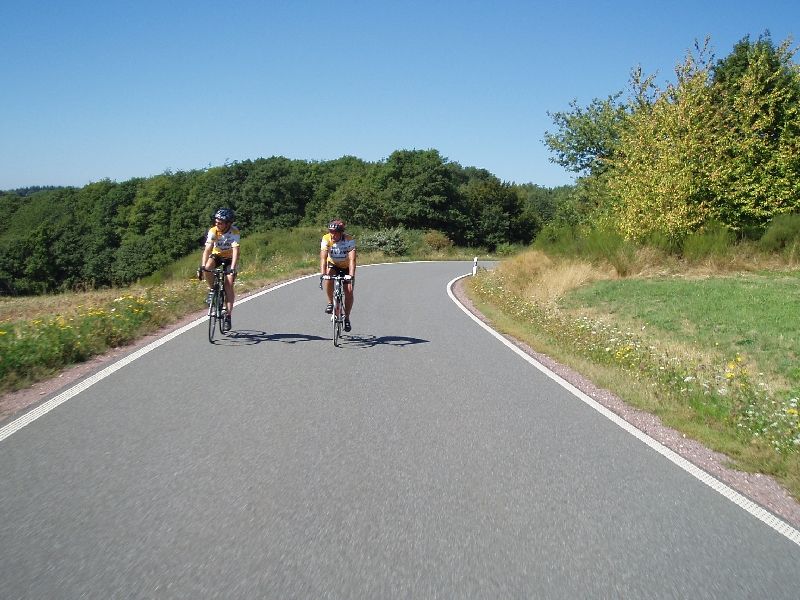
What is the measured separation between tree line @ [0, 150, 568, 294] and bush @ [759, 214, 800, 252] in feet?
167

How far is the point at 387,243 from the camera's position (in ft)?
163

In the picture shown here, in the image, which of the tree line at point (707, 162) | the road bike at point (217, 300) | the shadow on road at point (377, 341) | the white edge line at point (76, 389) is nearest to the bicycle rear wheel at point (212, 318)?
the road bike at point (217, 300)

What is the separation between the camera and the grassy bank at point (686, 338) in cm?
641

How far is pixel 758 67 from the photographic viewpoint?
30.6 meters

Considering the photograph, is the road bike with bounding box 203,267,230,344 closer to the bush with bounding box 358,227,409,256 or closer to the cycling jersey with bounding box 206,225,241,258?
the cycling jersey with bounding box 206,225,241,258

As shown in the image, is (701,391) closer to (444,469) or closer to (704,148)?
(444,469)

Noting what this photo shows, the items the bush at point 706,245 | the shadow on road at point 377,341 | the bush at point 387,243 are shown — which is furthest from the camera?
the bush at point 387,243

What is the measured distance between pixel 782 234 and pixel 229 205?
77.5 meters

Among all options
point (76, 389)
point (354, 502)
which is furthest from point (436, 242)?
point (354, 502)

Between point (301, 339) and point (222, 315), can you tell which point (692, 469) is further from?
point (222, 315)

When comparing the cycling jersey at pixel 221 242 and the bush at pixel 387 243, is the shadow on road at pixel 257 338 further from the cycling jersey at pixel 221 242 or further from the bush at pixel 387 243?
the bush at pixel 387 243

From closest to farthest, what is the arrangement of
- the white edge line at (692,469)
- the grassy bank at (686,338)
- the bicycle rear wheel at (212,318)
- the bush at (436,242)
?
the white edge line at (692,469)
the grassy bank at (686,338)
the bicycle rear wheel at (212,318)
the bush at (436,242)

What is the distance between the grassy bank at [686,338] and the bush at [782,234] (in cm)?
130

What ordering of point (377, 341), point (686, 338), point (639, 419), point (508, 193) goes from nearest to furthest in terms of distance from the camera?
point (639, 419) → point (377, 341) → point (686, 338) → point (508, 193)
